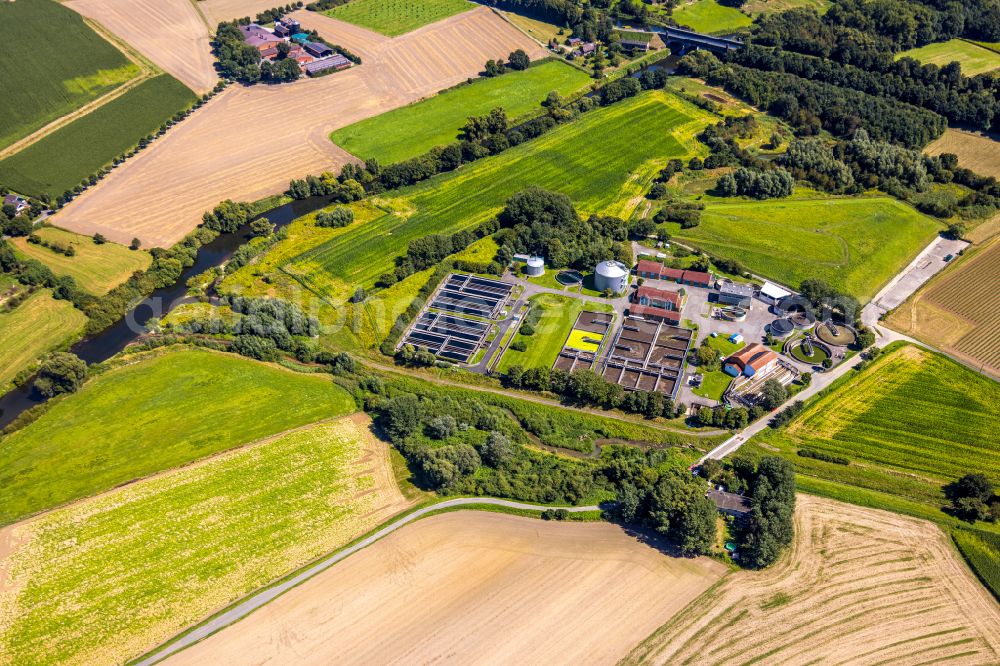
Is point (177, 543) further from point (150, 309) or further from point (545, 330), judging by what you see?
point (545, 330)

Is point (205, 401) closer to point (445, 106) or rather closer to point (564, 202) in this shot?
point (564, 202)

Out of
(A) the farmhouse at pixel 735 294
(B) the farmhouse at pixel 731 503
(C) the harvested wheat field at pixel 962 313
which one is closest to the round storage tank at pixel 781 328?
(A) the farmhouse at pixel 735 294

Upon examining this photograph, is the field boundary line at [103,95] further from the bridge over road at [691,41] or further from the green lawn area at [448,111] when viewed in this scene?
the bridge over road at [691,41]

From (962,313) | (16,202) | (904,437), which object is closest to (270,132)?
(16,202)

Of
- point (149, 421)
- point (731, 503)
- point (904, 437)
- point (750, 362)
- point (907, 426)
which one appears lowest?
point (731, 503)

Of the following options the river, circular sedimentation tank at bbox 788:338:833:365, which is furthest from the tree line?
the river

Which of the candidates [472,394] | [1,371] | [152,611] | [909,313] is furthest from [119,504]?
[909,313]
